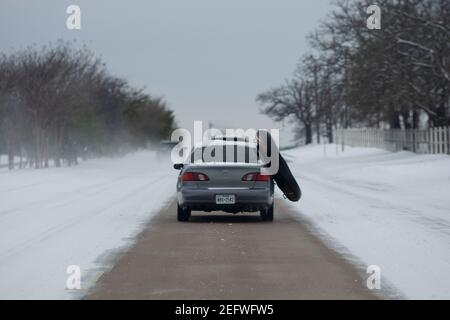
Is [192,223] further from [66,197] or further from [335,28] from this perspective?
[335,28]

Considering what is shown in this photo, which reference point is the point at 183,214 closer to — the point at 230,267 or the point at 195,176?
the point at 195,176

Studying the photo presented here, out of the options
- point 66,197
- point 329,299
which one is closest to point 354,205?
point 66,197

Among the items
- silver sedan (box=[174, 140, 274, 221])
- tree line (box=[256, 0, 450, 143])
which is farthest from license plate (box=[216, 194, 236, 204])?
tree line (box=[256, 0, 450, 143])

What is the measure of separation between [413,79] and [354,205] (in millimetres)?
34812

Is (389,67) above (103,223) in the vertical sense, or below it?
above

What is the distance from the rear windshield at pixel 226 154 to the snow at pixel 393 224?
1712 millimetres

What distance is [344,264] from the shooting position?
537 inches

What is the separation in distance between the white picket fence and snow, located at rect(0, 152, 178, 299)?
2741cm

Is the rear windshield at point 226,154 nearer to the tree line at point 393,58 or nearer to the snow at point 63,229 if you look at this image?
the snow at point 63,229

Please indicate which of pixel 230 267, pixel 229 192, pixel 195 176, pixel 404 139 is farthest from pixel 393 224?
pixel 404 139

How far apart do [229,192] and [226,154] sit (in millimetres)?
995

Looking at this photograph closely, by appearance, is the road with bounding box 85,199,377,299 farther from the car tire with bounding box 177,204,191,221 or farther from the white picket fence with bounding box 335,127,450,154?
the white picket fence with bounding box 335,127,450,154

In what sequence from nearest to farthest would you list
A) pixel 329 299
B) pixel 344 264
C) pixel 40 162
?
pixel 329 299, pixel 344 264, pixel 40 162

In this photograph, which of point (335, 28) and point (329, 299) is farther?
point (335, 28)
